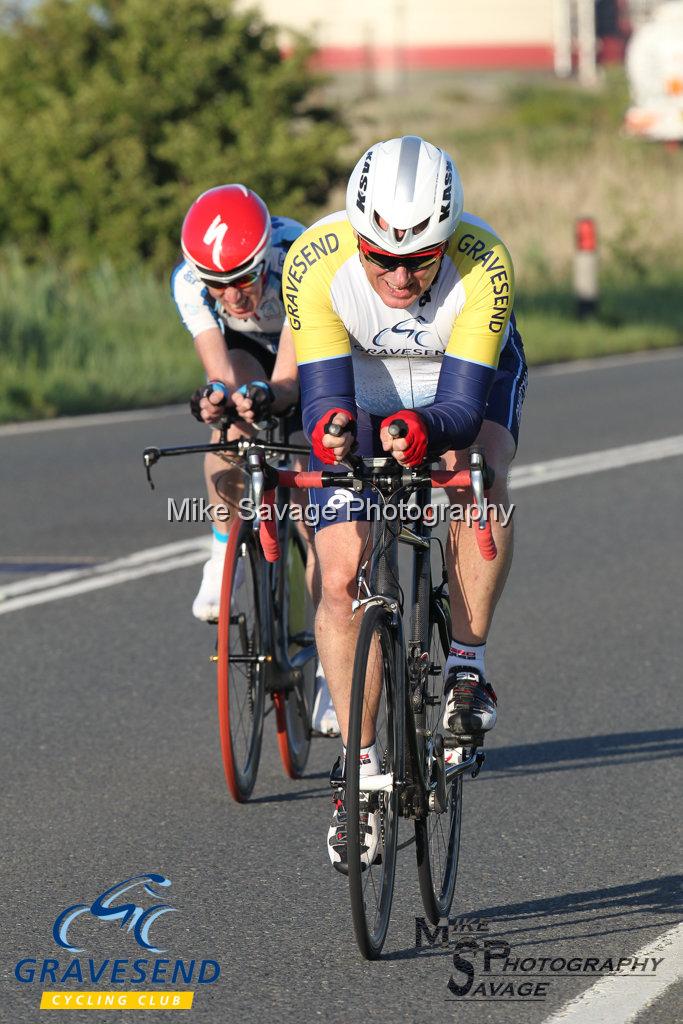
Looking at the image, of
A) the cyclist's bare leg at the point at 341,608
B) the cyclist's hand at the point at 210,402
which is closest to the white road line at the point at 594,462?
the cyclist's hand at the point at 210,402

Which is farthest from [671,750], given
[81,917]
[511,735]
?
[81,917]

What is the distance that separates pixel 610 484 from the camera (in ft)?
35.4

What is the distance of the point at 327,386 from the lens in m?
4.44

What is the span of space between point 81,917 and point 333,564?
3.71 feet

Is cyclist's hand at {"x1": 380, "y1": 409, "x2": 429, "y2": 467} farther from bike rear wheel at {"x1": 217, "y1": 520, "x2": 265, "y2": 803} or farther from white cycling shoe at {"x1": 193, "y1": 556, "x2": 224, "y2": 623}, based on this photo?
white cycling shoe at {"x1": 193, "y1": 556, "x2": 224, "y2": 623}

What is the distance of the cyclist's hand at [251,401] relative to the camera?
5.04 m

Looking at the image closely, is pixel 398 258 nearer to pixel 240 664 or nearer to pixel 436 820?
pixel 436 820

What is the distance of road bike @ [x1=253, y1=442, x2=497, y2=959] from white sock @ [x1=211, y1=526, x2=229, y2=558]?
1538 millimetres

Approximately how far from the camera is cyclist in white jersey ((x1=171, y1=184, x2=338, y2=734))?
529 centimetres

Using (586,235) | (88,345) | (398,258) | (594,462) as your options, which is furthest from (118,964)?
(586,235)

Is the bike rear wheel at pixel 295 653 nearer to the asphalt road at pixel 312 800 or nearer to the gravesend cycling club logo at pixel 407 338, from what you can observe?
the asphalt road at pixel 312 800

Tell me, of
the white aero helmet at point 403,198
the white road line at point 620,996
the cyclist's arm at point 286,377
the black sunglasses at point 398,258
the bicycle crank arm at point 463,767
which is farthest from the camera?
the cyclist's arm at point 286,377

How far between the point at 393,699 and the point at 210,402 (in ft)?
4.52

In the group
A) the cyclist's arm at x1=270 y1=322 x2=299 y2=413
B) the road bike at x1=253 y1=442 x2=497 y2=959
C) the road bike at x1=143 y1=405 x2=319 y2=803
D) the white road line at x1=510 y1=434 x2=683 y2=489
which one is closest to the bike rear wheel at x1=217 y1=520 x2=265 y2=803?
the road bike at x1=143 y1=405 x2=319 y2=803
